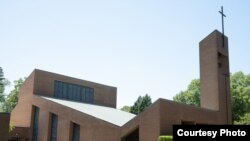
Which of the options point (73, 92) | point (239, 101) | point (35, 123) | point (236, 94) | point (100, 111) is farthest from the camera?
point (236, 94)

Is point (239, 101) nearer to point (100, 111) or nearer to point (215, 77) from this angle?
point (215, 77)

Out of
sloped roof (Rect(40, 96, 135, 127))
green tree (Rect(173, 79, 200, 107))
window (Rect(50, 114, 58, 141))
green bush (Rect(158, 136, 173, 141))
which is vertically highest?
green tree (Rect(173, 79, 200, 107))

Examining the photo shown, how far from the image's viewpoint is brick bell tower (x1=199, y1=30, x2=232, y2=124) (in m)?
33.6

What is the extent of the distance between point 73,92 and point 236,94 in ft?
77.6

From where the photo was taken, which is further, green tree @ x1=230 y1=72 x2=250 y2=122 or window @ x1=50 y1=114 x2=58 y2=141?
green tree @ x1=230 y1=72 x2=250 y2=122

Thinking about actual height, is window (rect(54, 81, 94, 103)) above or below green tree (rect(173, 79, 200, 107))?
below

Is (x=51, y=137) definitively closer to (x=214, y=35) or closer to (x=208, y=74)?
A: (x=208, y=74)

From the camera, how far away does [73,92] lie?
41.6m

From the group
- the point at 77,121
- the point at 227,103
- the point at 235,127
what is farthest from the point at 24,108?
the point at 235,127

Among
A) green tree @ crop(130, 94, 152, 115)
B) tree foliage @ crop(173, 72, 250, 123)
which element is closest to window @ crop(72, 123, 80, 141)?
tree foliage @ crop(173, 72, 250, 123)

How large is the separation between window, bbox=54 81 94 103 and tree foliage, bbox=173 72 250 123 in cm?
1986

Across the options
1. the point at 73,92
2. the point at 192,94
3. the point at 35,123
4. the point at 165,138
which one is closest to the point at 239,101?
the point at 192,94

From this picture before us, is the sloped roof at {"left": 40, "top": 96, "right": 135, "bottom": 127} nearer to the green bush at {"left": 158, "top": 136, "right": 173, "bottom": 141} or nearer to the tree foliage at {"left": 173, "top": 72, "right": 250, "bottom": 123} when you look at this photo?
the green bush at {"left": 158, "top": 136, "right": 173, "bottom": 141}

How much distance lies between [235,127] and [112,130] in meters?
21.8
